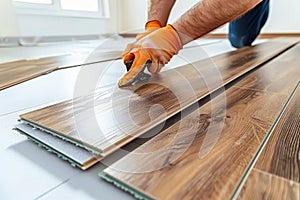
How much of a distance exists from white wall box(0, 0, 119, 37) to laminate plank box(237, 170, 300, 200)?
10.8ft

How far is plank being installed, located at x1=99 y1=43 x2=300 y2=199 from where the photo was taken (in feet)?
1.08

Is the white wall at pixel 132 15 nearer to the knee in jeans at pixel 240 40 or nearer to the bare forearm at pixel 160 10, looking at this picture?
the knee in jeans at pixel 240 40

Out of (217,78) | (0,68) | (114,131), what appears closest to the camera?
(114,131)

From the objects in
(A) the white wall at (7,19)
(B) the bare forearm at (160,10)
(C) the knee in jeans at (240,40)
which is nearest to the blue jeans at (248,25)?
(C) the knee in jeans at (240,40)

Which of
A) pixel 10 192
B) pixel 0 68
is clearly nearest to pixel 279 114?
pixel 10 192

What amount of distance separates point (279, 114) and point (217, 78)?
37cm

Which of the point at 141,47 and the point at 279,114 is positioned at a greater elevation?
the point at 141,47

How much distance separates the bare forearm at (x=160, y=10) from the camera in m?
1.13

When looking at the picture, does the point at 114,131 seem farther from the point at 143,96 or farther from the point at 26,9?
the point at 26,9

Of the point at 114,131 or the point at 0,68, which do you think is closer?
the point at 114,131

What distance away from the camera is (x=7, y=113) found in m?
0.70

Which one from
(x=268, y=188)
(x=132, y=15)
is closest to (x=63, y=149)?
(x=268, y=188)

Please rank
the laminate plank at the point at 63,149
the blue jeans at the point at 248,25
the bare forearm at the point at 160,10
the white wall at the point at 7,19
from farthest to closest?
the white wall at the point at 7,19
the blue jeans at the point at 248,25
the bare forearm at the point at 160,10
the laminate plank at the point at 63,149

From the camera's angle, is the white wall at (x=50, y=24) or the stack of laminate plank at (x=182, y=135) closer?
the stack of laminate plank at (x=182, y=135)
